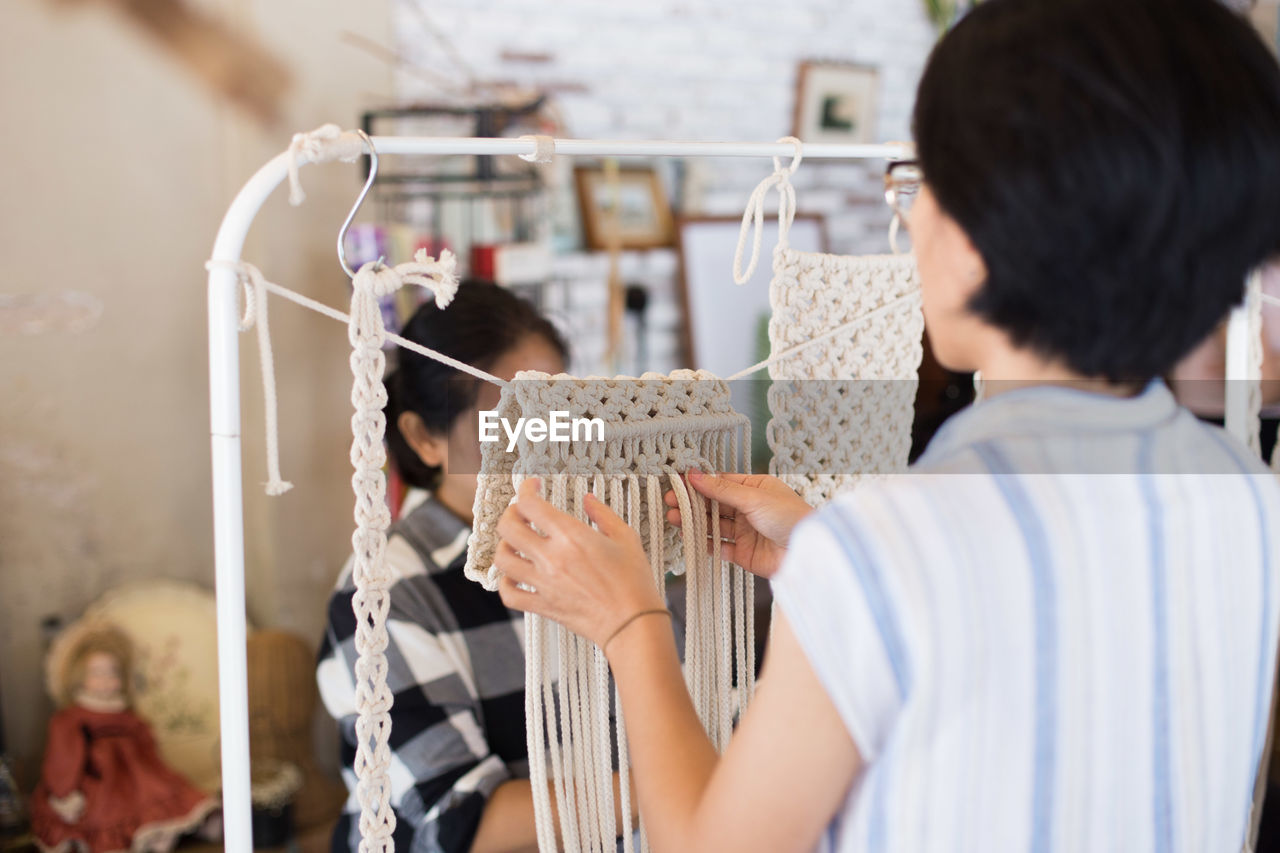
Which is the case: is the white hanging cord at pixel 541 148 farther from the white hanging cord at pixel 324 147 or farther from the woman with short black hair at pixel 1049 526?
the woman with short black hair at pixel 1049 526

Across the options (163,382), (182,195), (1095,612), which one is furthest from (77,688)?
(1095,612)

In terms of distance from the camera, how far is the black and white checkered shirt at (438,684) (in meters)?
1.10

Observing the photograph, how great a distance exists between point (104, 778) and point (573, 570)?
5.05ft

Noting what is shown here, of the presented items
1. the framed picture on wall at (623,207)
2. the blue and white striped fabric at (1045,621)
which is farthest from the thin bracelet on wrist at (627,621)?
the framed picture on wall at (623,207)

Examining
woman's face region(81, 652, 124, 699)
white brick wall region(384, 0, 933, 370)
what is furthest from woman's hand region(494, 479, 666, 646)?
white brick wall region(384, 0, 933, 370)

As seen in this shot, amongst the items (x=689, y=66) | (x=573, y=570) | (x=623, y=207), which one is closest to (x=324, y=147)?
(x=573, y=570)

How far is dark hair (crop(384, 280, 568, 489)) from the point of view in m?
1.24

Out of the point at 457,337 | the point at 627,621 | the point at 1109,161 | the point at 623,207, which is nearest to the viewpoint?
the point at 1109,161

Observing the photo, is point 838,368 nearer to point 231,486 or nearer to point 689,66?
point 231,486

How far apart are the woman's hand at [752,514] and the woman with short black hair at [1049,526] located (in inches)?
10.4

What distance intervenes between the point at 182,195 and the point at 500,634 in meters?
1.32

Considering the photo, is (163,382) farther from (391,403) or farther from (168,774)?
(391,403)

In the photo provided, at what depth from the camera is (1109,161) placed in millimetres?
481

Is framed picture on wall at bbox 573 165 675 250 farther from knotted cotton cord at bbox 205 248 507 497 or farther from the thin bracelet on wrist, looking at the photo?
the thin bracelet on wrist
